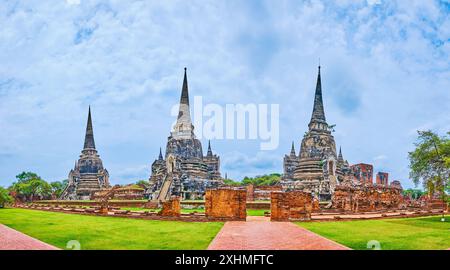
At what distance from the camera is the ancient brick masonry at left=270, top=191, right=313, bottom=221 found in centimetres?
1537

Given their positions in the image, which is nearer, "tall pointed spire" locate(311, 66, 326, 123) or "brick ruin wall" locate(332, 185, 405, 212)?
"brick ruin wall" locate(332, 185, 405, 212)

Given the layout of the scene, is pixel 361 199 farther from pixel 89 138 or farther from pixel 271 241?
pixel 89 138

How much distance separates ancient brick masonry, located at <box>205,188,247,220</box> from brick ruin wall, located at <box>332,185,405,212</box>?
1113cm

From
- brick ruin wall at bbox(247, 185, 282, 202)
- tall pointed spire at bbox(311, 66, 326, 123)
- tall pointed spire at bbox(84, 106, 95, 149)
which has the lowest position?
brick ruin wall at bbox(247, 185, 282, 202)

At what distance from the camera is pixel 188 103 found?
45.8 metres

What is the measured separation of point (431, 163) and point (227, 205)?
10856 millimetres

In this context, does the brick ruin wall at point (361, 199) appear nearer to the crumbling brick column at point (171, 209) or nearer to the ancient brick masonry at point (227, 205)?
the ancient brick masonry at point (227, 205)

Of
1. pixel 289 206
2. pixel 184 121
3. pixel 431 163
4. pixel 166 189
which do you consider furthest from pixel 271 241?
pixel 184 121

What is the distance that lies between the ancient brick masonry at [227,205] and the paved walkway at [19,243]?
7604 millimetres

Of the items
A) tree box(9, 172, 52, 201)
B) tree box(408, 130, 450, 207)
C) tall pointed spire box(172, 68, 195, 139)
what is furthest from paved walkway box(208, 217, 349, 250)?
tree box(9, 172, 52, 201)

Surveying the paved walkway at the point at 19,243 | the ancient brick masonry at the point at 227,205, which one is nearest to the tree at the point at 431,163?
the ancient brick masonry at the point at 227,205

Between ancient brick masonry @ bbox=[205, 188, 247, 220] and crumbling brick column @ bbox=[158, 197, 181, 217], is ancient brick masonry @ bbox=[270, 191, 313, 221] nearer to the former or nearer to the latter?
ancient brick masonry @ bbox=[205, 188, 247, 220]
